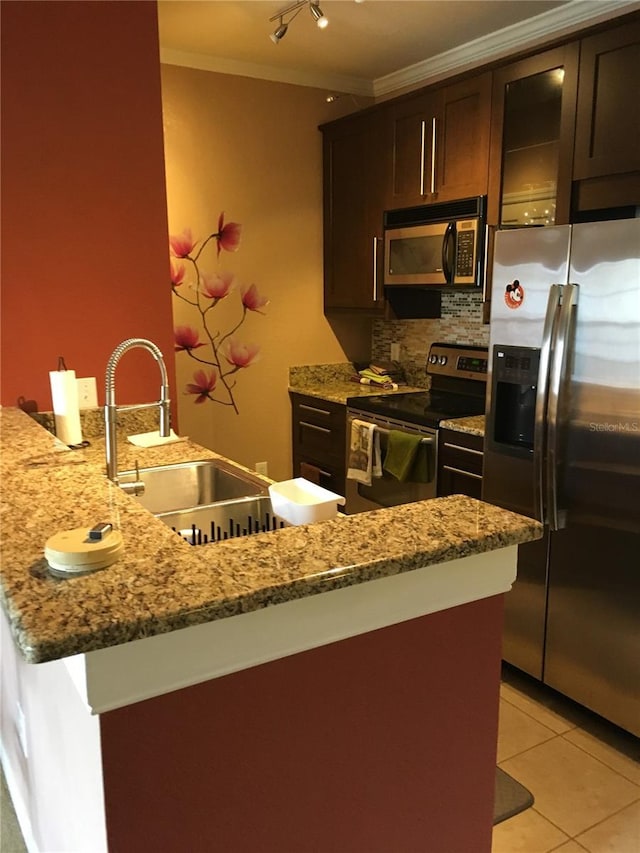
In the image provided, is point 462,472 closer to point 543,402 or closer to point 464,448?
point 464,448

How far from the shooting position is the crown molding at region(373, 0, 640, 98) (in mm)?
2854

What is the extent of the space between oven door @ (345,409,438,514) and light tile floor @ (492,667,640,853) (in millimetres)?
932

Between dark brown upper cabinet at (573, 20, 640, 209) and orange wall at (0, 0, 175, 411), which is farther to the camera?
dark brown upper cabinet at (573, 20, 640, 209)

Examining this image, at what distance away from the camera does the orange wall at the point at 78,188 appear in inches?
89.0

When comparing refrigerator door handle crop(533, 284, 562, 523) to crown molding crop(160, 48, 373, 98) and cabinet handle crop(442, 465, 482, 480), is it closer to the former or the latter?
cabinet handle crop(442, 465, 482, 480)

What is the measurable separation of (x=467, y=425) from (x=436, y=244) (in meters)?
0.98

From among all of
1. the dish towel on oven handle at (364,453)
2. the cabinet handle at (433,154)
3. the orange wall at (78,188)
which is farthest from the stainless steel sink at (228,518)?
the cabinet handle at (433,154)

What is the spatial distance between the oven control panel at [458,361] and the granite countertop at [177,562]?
2.38 metres

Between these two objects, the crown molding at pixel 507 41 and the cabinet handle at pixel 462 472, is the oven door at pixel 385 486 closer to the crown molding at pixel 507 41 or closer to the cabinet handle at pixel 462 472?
the cabinet handle at pixel 462 472

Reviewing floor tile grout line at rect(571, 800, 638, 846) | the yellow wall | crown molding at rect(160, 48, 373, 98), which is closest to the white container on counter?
floor tile grout line at rect(571, 800, 638, 846)

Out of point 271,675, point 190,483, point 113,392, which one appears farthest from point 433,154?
point 271,675

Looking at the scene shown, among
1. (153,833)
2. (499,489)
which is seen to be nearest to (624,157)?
(499,489)

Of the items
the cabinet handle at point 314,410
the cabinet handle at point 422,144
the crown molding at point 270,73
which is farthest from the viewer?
the cabinet handle at point 314,410

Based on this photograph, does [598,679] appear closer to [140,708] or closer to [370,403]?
[370,403]
